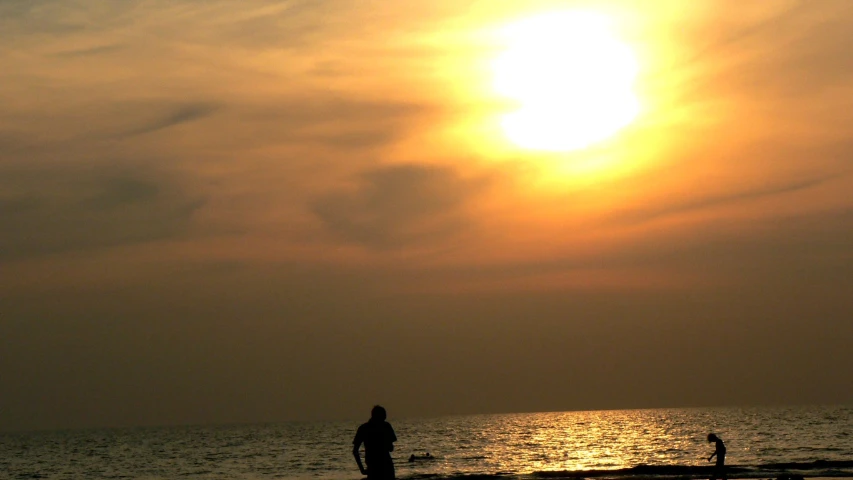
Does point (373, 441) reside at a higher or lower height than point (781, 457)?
higher

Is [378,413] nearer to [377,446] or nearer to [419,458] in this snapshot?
[377,446]

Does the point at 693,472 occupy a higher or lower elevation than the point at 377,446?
lower

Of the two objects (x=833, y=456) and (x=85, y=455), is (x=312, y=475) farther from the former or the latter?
(x=85, y=455)

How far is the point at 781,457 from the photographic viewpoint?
6819cm

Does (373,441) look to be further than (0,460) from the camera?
No

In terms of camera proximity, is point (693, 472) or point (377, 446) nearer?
point (377, 446)

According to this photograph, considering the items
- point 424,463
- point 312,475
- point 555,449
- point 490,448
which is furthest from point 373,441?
point 490,448

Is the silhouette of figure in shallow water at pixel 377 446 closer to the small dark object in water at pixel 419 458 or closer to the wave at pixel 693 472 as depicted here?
the wave at pixel 693 472

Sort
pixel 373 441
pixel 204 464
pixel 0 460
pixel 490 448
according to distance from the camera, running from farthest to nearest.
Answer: pixel 0 460
pixel 490 448
pixel 204 464
pixel 373 441

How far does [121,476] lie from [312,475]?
22595 mm

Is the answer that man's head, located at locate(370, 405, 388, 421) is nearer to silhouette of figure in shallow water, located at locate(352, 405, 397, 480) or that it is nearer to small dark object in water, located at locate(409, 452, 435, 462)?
silhouette of figure in shallow water, located at locate(352, 405, 397, 480)

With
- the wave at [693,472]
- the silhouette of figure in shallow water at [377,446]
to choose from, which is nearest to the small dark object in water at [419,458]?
the wave at [693,472]

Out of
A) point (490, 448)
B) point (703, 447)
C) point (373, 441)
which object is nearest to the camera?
point (373, 441)

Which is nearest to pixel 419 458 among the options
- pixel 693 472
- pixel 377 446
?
pixel 693 472
